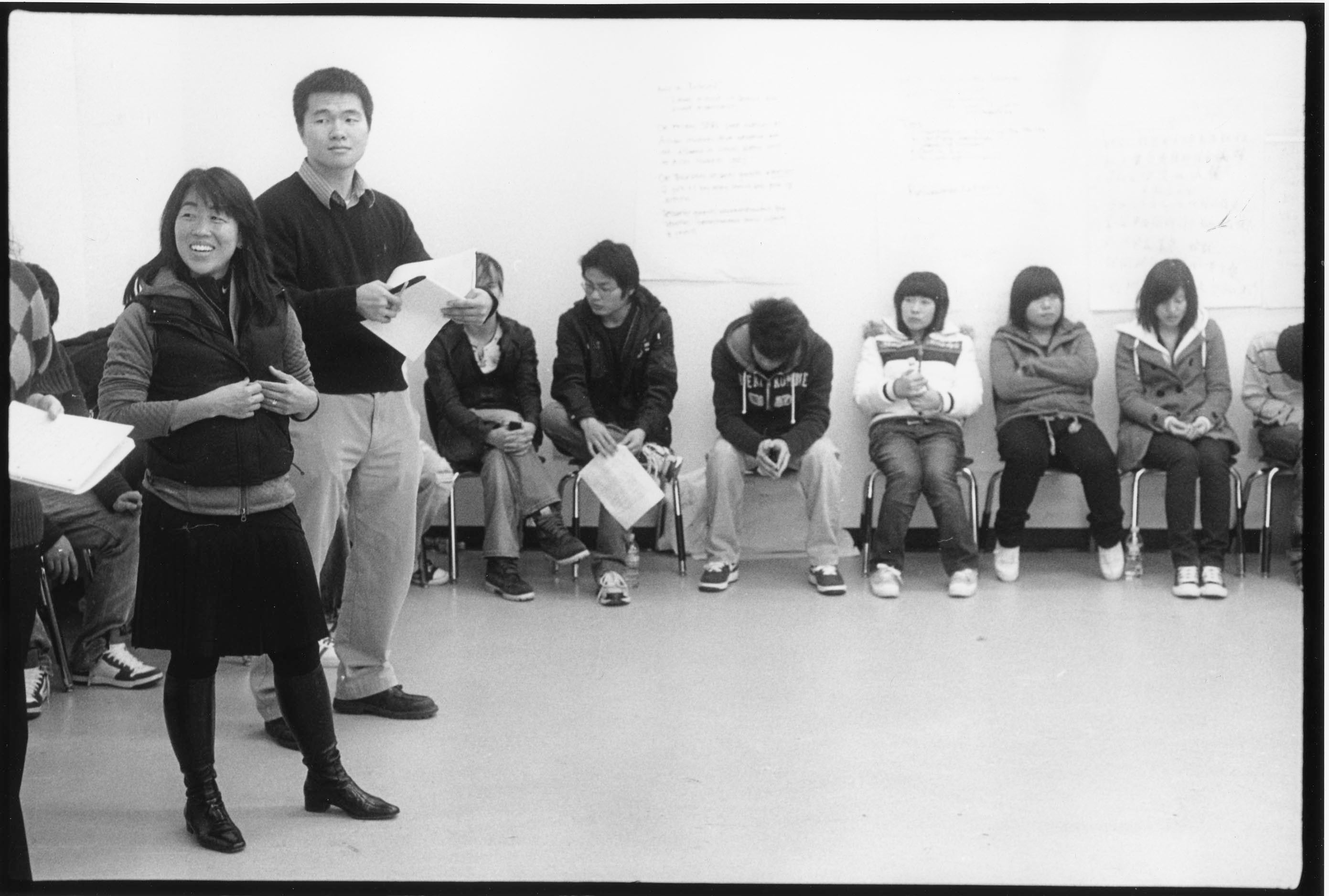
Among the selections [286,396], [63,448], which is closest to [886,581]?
[286,396]

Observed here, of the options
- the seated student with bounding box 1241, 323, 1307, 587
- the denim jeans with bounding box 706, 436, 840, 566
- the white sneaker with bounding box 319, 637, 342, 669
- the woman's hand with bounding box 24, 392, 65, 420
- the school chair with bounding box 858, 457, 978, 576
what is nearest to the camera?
the woman's hand with bounding box 24, 392, 65, 420

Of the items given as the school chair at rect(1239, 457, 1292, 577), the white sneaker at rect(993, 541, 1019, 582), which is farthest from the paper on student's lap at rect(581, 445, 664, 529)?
the school chair at rect(1239, 457, 1292, 577)

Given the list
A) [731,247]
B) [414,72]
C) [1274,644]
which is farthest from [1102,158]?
[414,72]

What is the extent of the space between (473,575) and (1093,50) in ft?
6.15

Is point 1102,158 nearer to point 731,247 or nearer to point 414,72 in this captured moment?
point 731,247

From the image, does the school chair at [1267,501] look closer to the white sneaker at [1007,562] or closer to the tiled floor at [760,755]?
the tiled floor at [760,755]

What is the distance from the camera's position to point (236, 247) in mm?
2342

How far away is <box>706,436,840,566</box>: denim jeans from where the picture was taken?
12.4 ft

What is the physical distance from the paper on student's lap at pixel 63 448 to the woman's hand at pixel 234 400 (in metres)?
0.13

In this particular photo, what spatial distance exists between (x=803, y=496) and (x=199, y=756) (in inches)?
81.8

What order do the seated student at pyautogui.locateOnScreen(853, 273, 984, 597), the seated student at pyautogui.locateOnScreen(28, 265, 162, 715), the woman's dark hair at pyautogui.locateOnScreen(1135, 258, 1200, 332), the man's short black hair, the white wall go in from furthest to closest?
the seated student at pyautogui.locateOnScreen(853, 273, 984, 597) → the man's short black hair → the woman's dark hair at pyautogui.locateOnScreen(1135, 258, 1200, 332) → the seated student at pyautogui.locateOnScreen(28, 265, 162, 715) → the white wall

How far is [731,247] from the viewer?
10.3ft

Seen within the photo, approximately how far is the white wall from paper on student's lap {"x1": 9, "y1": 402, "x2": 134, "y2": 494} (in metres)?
0.19

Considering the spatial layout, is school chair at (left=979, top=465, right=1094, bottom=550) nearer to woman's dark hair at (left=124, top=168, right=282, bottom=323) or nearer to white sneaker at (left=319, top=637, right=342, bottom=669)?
white sneaker at (left=319, top=637, right=342, bottom=669)
